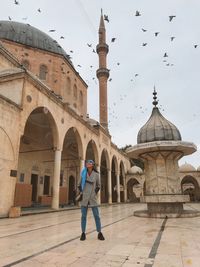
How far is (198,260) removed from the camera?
8.84 feet

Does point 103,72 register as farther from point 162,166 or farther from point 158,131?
point 162,166

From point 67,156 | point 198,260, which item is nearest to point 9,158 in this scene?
point 198,260

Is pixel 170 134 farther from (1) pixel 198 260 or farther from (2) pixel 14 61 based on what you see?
(2) pixel 14 61

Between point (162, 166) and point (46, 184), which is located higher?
point (162, 166)

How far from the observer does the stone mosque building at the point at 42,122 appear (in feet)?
29.8

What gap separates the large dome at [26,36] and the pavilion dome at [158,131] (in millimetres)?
13651

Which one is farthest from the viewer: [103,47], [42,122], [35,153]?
[103,47]

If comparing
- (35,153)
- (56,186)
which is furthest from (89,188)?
(35,153)

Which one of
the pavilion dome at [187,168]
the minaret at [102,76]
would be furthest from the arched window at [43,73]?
the pavilion dome at [187,168]

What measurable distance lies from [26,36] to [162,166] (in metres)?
17.7

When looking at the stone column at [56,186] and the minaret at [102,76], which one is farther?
the minaret at [102,76]

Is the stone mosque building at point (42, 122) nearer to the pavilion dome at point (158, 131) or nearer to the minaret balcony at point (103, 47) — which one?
the minaret balcony at point (103, 47)

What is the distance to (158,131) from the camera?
893 cm

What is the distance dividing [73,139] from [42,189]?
16.4 ft
